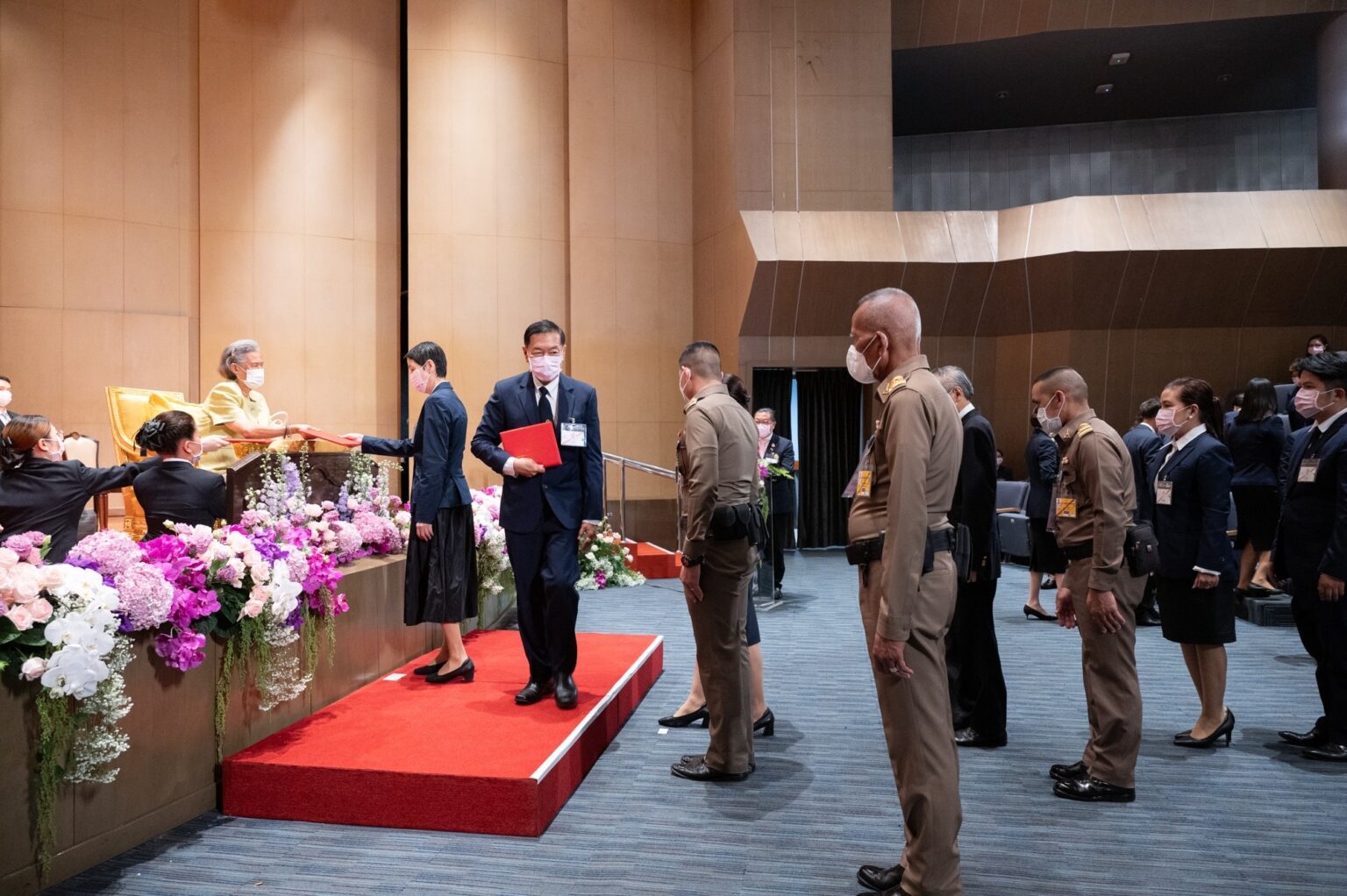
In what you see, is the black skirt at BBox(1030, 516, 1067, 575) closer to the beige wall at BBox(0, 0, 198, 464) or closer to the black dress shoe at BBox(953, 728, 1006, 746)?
the black dress shoe at BBox(953, 728, 1006, 746)

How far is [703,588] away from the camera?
3.39m

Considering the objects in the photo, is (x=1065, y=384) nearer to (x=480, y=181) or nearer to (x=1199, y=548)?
(x=1199, y=548)

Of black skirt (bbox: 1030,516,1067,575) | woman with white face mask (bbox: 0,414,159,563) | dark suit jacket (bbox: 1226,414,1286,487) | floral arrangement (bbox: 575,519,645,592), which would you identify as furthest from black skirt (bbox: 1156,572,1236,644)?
floral arrangement (bbox: 575,519,645,592)

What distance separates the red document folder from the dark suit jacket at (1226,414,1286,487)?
5.21 meters

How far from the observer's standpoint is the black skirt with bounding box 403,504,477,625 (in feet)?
13.2

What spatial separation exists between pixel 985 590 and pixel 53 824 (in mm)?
3270

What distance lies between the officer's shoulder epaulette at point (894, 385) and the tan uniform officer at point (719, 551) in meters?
0.94

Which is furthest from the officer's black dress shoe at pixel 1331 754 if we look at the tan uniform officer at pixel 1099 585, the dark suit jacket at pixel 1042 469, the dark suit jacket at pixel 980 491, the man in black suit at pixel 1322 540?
the dark suit jacket at pixel 1042 469

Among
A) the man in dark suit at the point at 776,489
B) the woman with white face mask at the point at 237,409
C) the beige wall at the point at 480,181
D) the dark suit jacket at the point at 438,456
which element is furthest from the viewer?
the beige wall at the point at 480,181

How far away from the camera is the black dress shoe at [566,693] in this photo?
146 inches

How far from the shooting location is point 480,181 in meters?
9.98

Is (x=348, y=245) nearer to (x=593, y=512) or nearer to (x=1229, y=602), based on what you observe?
(x=593, y=512)

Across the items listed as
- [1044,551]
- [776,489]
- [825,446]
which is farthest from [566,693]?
[825,446]

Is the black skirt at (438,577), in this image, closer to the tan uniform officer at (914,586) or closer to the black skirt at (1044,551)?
the tan uniform officer at (914,586)
